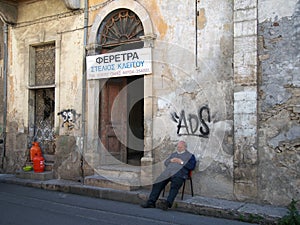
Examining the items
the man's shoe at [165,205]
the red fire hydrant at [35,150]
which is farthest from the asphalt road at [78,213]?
the red fire hydrant at [35,150]

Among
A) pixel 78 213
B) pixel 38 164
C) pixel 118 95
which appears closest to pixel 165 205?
pixel 78 213

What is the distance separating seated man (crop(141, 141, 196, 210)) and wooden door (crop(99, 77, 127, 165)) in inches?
102

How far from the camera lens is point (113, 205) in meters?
7.56

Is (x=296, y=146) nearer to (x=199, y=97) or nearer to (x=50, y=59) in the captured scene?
(x=199, y=97)

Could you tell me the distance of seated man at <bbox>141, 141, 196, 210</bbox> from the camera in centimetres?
714

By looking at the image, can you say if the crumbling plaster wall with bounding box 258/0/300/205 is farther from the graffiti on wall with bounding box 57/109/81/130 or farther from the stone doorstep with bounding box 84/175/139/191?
the graffiti on wall with bounding box 57/109/81/130

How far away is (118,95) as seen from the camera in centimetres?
997

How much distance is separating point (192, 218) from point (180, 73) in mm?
3201

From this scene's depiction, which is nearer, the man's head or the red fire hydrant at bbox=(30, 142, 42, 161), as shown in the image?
the man's head

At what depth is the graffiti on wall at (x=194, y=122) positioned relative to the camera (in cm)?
762

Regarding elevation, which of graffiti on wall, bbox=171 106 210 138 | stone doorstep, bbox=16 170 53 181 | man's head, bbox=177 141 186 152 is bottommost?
stone doorstep, bbox=16 170 53 181

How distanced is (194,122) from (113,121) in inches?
114

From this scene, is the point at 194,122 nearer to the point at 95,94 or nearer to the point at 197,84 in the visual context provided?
the point at 197,84

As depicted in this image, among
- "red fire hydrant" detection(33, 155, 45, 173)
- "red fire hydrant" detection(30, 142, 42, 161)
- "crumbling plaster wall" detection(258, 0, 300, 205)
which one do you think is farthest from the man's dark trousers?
"red fire hydrant" detection(30, 142, 42, 161)
